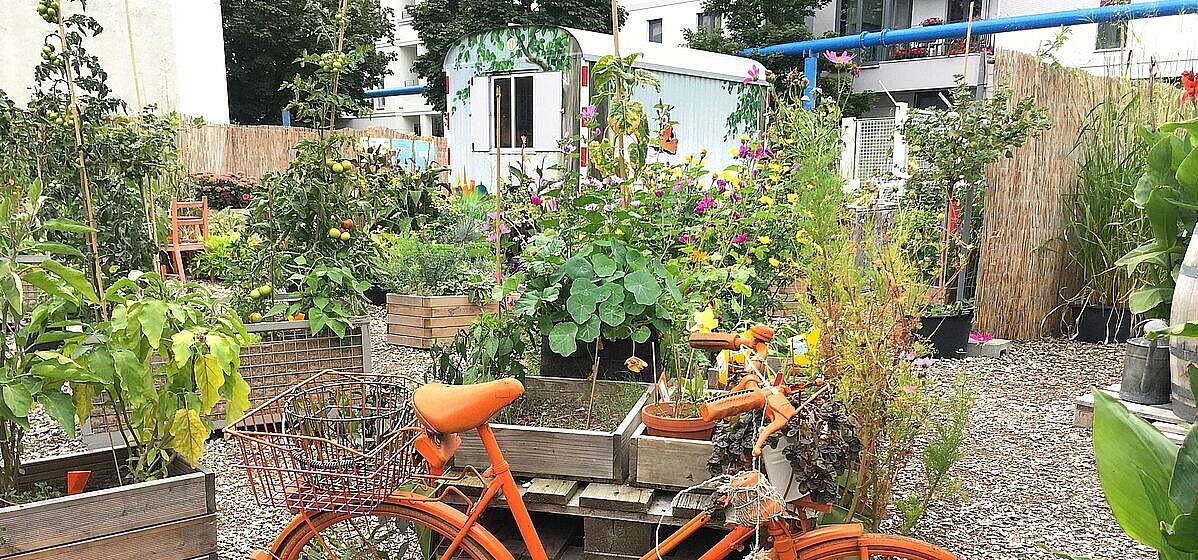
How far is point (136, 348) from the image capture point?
2215mm

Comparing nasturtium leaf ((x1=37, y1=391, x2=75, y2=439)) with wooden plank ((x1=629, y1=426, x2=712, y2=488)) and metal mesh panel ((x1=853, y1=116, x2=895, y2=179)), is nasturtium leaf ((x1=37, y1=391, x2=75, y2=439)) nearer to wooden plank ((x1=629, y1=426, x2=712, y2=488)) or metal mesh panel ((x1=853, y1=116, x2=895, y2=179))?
wooden plank ((x1=629, y1=426, x2=712, y2=488))

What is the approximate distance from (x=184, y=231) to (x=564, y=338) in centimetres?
740

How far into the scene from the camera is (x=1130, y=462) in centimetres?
151

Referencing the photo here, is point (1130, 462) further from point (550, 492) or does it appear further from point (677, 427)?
point (550, 492)

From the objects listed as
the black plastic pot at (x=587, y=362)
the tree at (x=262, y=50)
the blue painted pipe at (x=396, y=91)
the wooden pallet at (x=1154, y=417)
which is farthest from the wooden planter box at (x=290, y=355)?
the blue painted pipe at (x=396, y=91)

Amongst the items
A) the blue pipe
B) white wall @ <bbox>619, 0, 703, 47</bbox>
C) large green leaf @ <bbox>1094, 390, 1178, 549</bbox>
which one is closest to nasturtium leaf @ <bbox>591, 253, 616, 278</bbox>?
large green leaf @ <bbox>1094, 390, 1178, 549</bbox>

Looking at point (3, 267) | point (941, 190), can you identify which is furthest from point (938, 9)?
point (3, 267)

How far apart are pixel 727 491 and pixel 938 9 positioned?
78.1 feet

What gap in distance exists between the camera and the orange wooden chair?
7500 mm

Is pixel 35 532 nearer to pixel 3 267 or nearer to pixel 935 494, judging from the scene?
pixel 3 267

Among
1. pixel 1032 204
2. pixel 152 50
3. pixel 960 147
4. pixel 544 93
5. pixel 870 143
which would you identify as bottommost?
pixel 1032 204

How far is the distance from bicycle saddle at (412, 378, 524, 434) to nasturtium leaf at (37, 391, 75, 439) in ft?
2.82

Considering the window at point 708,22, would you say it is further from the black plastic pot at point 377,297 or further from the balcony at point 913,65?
the black plastic pot at point 377,297

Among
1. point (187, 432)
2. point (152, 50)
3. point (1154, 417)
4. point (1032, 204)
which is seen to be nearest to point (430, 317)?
point (187, 432)
